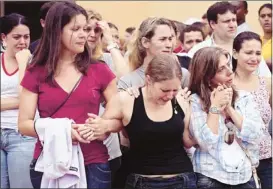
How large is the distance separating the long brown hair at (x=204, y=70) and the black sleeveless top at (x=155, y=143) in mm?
293

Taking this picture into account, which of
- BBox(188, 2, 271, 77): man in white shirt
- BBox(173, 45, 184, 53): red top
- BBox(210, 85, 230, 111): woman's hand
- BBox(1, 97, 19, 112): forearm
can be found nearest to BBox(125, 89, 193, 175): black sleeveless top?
BBox(210, 85, 230, 111): woman's hand

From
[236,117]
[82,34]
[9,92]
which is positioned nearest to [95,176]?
[82,34]

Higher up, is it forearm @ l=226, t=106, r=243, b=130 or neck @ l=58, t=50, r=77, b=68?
neck @ l=58, t=50, r=77, b=68

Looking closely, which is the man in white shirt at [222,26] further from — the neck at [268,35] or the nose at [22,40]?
the nose at [22,40]

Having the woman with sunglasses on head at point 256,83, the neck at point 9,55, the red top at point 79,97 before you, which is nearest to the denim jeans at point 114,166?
the red top at point 79,97

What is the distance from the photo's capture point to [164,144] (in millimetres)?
3785

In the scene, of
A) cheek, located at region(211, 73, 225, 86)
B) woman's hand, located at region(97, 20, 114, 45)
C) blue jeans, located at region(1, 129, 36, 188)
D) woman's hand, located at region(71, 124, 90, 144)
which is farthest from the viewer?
woman's hand, located at region(97, 20, 114, 45)

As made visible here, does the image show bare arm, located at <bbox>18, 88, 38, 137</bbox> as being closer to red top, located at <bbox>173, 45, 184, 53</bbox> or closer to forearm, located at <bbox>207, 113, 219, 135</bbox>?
forearm, located at <bbox>207, 113, 219, 135</bbox>

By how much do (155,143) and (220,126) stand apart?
0.49 metres

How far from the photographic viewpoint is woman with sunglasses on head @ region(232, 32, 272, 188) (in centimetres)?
439

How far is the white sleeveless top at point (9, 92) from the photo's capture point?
180 inches

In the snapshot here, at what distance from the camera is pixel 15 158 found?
4.48 meters

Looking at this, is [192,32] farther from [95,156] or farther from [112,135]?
[95,156]

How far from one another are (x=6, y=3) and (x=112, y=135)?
5688mm
